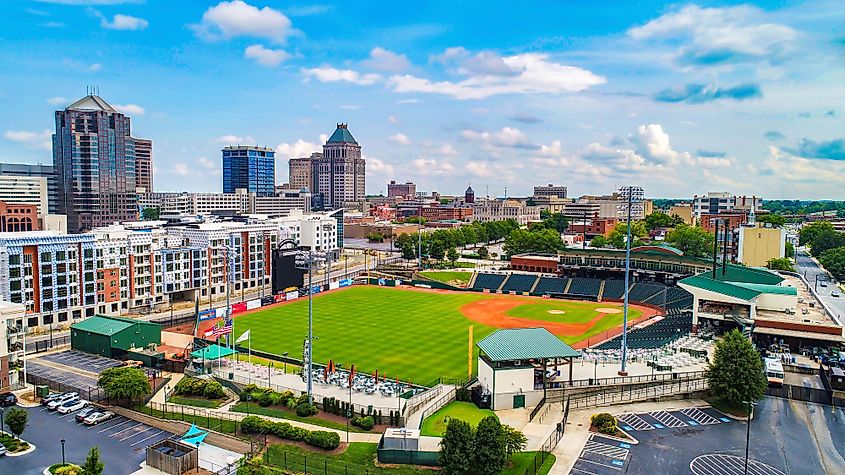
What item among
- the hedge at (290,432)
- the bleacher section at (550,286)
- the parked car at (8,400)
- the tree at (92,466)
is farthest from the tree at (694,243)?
the tree at (92,466)

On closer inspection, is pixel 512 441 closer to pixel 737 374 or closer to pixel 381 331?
pixel 737 374

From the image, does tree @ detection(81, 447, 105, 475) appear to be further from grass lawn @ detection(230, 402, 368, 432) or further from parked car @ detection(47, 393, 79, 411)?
parked car @ detection(47, 393, 79, 411)

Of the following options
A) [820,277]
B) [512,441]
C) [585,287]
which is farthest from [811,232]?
[512,441]

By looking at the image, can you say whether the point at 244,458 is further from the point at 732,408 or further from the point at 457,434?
the point at 732,408

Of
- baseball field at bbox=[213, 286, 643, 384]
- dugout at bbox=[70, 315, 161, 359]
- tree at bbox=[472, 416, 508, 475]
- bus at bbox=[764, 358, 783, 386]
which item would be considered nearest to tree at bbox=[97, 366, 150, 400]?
dugout at bbox=[70, 315, 161, 359]

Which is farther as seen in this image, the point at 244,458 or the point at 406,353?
the point at 406,353

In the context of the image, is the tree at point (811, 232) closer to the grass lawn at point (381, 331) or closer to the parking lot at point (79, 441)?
the grass lawn at point (381, 331)

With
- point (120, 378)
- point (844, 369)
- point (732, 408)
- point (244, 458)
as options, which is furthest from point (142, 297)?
point (844, 369)
